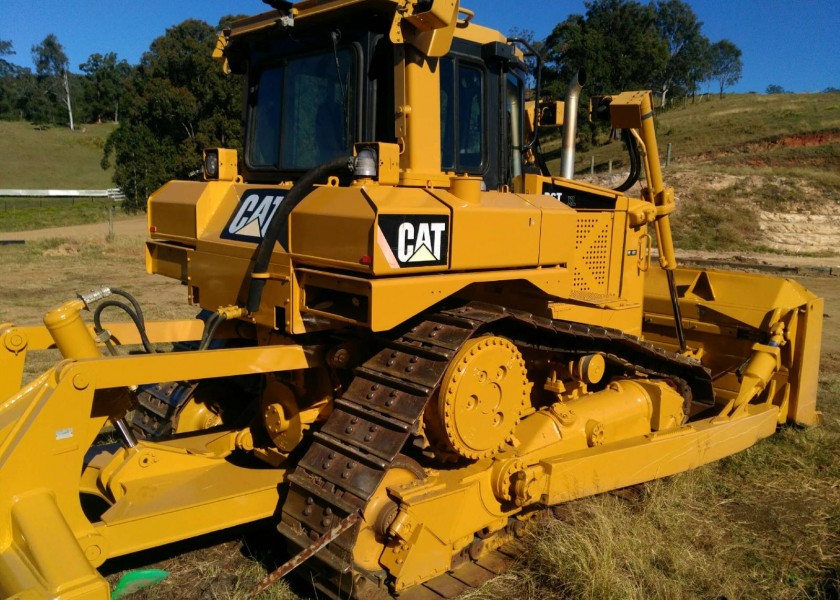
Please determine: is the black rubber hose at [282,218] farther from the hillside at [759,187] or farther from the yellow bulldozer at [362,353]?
the hillside at [759,187]

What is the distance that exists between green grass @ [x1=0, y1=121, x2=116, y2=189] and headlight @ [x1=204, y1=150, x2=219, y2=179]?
Result: 61458mm

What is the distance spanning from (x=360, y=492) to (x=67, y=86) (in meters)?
101

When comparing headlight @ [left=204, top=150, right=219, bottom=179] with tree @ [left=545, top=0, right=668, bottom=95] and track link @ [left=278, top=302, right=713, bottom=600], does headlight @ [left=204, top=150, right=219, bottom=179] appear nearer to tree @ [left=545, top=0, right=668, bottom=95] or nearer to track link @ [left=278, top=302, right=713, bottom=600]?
track link @ [left=278, top=302, right=713, bottom=600]

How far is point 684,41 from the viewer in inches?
2771

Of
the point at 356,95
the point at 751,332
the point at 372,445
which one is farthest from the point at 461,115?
the point at 751,332

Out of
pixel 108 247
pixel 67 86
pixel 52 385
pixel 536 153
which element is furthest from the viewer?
pixel 67 86

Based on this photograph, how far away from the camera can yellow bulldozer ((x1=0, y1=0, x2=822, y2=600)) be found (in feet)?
11.2

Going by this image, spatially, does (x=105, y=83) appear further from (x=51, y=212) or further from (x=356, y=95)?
(x=356, y=95)

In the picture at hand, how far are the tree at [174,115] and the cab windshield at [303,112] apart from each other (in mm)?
33470

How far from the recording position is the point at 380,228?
3375 millimetres

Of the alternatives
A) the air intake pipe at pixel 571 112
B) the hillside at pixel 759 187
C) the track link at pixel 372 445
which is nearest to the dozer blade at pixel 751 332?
the air intake pipe at pixel 571 112

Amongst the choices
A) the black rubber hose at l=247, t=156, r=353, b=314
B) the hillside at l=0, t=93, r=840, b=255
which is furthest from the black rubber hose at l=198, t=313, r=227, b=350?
the hillside at l=0, t=93, r=840, b=255

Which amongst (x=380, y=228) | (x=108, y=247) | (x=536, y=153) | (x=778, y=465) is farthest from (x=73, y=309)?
(x=108, y=247)

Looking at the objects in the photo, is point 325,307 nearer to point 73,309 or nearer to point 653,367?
point 73,309
